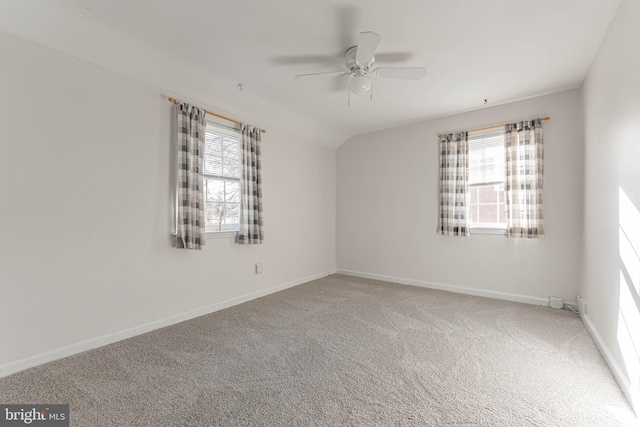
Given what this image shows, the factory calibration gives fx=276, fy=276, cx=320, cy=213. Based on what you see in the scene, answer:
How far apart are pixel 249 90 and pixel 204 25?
1063 millimetres

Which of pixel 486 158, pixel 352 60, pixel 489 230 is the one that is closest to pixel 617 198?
pixel 489 230

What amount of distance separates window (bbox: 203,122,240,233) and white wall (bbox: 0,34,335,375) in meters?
0.31

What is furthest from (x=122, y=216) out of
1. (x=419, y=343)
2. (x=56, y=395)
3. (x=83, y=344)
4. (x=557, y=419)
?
(x=557, y=419)

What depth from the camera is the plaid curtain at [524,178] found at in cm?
324

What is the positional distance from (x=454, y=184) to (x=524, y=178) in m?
0.78

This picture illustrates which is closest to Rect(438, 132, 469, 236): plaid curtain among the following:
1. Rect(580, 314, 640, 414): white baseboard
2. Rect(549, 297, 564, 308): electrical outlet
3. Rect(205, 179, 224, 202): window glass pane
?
Rect(549, 297, 564, 308): electrical outlet

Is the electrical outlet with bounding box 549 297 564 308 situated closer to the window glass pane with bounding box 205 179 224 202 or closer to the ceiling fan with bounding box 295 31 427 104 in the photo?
the ceiling fan with bounding box 295 31 427 104

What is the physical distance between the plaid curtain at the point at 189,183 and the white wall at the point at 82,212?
126 millimetres

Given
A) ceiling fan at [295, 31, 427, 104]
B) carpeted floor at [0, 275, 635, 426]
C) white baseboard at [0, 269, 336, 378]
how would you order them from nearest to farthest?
carpeted floor at [0, 275, 635, 426] → white baseboard at [0, 269, 336, 378] → ceiling fan at [295, 31, 427, 104]

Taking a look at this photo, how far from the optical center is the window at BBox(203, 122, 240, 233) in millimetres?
3156

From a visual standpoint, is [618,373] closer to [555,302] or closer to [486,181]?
[555,302]

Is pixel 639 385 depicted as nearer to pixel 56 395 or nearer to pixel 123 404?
pixel 123 404

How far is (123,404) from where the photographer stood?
1.56 m

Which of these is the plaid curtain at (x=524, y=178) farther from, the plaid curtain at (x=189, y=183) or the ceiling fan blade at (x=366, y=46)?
the plaid curtain at (x=189, y=183)
